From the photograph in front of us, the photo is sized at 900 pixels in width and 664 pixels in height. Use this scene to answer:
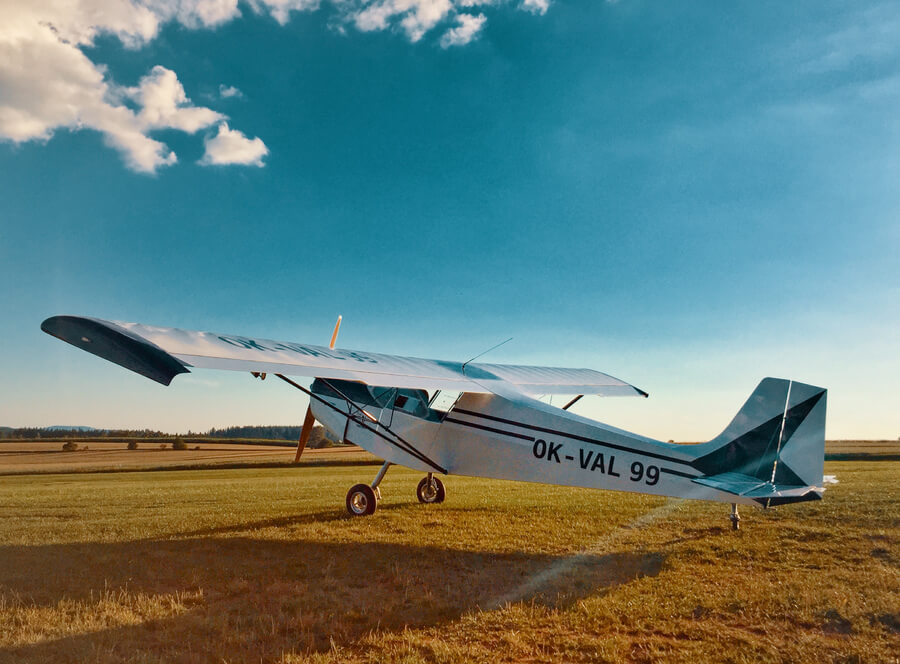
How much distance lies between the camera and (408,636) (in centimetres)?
425

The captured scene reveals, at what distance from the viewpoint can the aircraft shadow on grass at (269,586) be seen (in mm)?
4234

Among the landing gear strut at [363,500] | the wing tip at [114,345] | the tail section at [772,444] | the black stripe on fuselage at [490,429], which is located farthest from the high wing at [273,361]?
the tail section at [772,444]

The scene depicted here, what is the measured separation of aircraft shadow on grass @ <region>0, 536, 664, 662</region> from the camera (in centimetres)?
423

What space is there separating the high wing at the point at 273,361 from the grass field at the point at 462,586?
2494 mm

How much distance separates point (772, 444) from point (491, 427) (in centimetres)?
420

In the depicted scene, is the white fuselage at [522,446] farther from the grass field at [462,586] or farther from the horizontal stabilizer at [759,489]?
the grass field at [462,586]

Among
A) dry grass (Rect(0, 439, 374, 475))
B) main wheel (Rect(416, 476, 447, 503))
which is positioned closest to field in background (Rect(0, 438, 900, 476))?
dry grass (Rect(0, 439, 374, 475))

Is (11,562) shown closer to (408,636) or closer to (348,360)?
(348,360)

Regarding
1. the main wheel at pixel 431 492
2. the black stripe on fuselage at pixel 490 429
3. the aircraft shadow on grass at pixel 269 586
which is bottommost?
the aircraft shadow on grass at pixel 269 586

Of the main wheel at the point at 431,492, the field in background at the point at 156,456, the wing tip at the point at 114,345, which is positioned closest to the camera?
the wing tip at the point at 114,345

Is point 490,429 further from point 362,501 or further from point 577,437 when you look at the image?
point 362,501

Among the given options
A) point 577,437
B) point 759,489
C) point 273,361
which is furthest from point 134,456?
point 759,489

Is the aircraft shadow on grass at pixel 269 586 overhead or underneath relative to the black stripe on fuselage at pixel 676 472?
underneath

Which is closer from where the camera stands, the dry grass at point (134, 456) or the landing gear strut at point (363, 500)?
the landing gear strut at point (363, 500)
